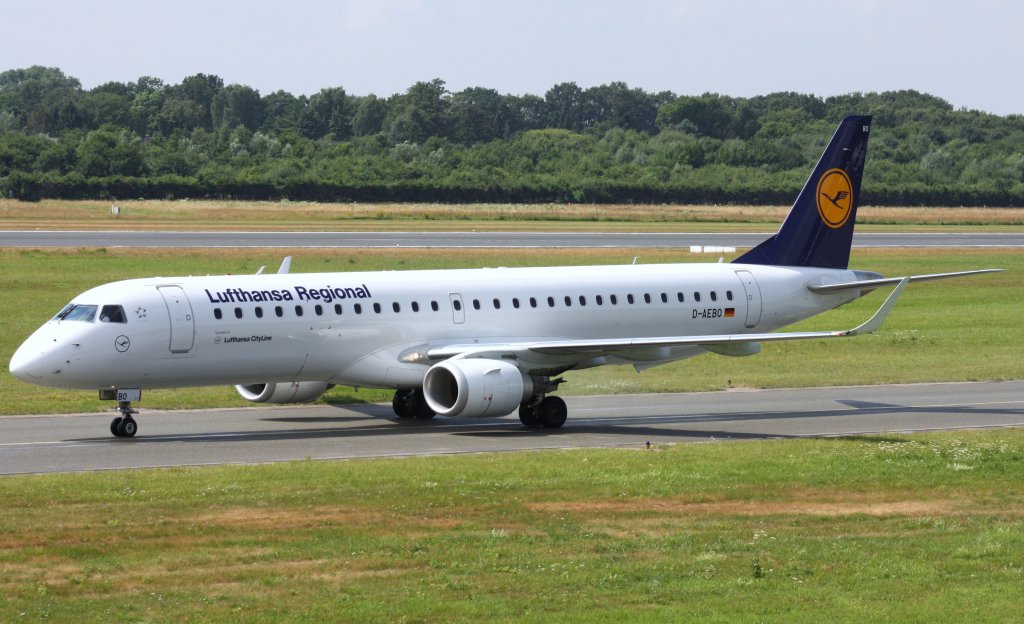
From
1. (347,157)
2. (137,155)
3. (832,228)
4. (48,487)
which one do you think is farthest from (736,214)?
(48,487)

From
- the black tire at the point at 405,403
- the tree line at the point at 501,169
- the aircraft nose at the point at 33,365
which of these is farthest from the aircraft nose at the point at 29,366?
the tree line at the point at 501,169

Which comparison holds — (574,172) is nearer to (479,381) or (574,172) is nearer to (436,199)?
(436,199)

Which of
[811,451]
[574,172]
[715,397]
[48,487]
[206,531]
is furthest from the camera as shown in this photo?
[574,172]

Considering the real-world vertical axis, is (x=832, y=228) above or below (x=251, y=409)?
above

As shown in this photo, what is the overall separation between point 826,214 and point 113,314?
1937cm

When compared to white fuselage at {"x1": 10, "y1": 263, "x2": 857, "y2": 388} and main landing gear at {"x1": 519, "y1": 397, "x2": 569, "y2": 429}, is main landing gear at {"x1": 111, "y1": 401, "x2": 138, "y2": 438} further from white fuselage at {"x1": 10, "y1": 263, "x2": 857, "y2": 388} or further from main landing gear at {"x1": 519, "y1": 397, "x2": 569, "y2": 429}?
main landing gear at {"x1": 519, "y1": 397, "x2": 569, "y2": 429}

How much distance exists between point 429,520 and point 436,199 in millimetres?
106545

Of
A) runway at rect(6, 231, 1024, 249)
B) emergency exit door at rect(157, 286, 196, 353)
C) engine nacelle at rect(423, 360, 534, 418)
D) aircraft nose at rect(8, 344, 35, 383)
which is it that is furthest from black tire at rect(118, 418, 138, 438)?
runway at rect(6, 231, 1024, 249)

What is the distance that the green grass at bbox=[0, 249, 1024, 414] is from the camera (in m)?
40.5

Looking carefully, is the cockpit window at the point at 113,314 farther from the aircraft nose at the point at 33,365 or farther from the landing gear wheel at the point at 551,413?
the landing gear wheel at the point at 551,413

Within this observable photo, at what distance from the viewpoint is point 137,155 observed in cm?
13488

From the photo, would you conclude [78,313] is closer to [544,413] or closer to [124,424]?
[124,424]

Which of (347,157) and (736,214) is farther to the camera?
(347,157)

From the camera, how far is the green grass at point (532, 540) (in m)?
16.7
